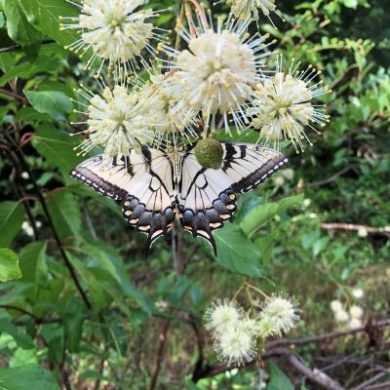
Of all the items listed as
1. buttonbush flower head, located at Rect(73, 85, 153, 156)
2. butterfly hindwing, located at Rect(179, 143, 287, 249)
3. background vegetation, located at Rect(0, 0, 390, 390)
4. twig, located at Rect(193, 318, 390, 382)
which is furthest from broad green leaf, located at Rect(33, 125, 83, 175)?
twig, located at Rect(193, 318, 390, 382)

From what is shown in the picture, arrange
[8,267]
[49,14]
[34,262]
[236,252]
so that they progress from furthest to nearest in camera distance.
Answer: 1. [34,262]
2. [236,252]
3. [49,14]
4. [8,267]

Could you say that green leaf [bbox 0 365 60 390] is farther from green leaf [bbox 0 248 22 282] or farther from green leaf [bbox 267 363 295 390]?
green leaf [bbox 267 363 295 390]

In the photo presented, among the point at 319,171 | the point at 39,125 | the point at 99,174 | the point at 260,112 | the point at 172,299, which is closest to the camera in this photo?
the point at 260,112

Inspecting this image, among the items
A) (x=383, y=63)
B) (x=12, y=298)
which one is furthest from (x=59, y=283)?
(x=383, y=63)

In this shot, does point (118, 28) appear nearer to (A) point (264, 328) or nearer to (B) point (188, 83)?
(B) point (188, 83)

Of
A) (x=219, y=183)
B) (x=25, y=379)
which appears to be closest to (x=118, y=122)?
(x=219, y=183)

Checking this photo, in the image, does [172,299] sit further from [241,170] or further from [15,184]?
[241,170]
